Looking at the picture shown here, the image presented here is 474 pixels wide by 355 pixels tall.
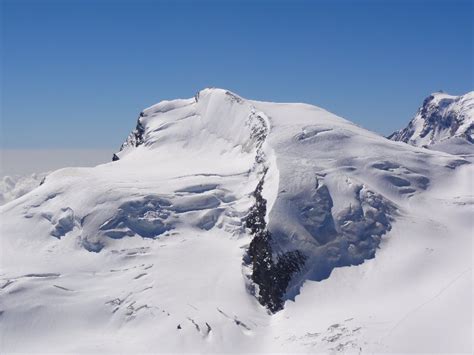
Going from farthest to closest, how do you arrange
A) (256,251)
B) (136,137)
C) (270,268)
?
1. (136,137)
2. (256,251)
3. (270,268)

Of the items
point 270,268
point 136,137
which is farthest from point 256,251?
point 136,137

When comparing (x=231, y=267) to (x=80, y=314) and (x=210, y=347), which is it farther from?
(x=80, y=314)

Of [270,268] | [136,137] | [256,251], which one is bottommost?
[136,137]

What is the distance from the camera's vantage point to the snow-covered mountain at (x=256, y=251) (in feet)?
276

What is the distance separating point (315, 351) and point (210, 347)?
14.4m

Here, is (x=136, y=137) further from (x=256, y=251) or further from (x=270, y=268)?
(x=270, y=268)

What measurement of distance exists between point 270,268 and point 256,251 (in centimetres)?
481

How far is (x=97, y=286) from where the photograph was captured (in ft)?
321

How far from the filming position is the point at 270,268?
3757 inches

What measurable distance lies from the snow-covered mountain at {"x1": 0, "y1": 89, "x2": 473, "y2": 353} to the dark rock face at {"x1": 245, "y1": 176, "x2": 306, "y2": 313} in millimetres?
A: 216

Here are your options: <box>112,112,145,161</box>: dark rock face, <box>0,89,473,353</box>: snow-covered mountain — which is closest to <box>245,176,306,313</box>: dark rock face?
<box>0,89,473,353</box>: snow-covered mountain

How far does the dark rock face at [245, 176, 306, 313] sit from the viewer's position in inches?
3666

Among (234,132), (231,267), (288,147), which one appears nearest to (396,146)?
(288,147)

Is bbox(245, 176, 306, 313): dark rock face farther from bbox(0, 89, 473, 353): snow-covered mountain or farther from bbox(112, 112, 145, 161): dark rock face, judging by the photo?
bbox(112, 112, 145, 161): dark rock face
